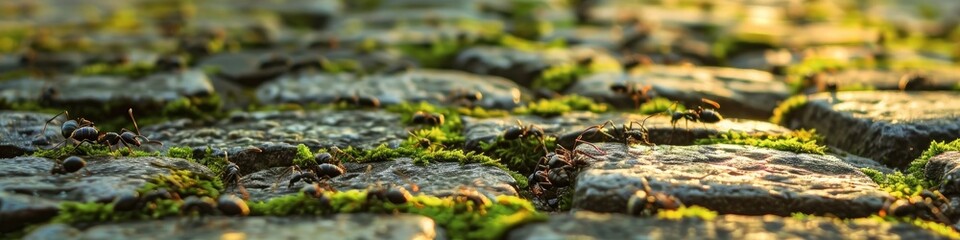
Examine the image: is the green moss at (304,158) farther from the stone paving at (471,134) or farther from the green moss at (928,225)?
the green moss at (928,225)

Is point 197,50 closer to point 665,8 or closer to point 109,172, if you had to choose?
point 109,172

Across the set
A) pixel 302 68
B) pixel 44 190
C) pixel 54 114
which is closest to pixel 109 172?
pixel 44 190

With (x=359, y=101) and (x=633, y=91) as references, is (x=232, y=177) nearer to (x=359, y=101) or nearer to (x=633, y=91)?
(x=359, y=101)

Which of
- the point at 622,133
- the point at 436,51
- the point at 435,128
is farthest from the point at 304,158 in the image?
the point at 436,51

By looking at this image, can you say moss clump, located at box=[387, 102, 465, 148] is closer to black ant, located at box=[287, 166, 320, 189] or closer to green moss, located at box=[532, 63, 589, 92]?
black ant, located at box=[287, 166, 320, 189]

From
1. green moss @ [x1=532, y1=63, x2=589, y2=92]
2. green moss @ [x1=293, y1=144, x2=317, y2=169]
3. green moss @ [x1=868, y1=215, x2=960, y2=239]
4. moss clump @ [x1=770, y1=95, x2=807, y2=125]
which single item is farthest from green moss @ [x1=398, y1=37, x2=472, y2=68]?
green moss @ [x1=868, y1=215, x2=960, y2=239]
